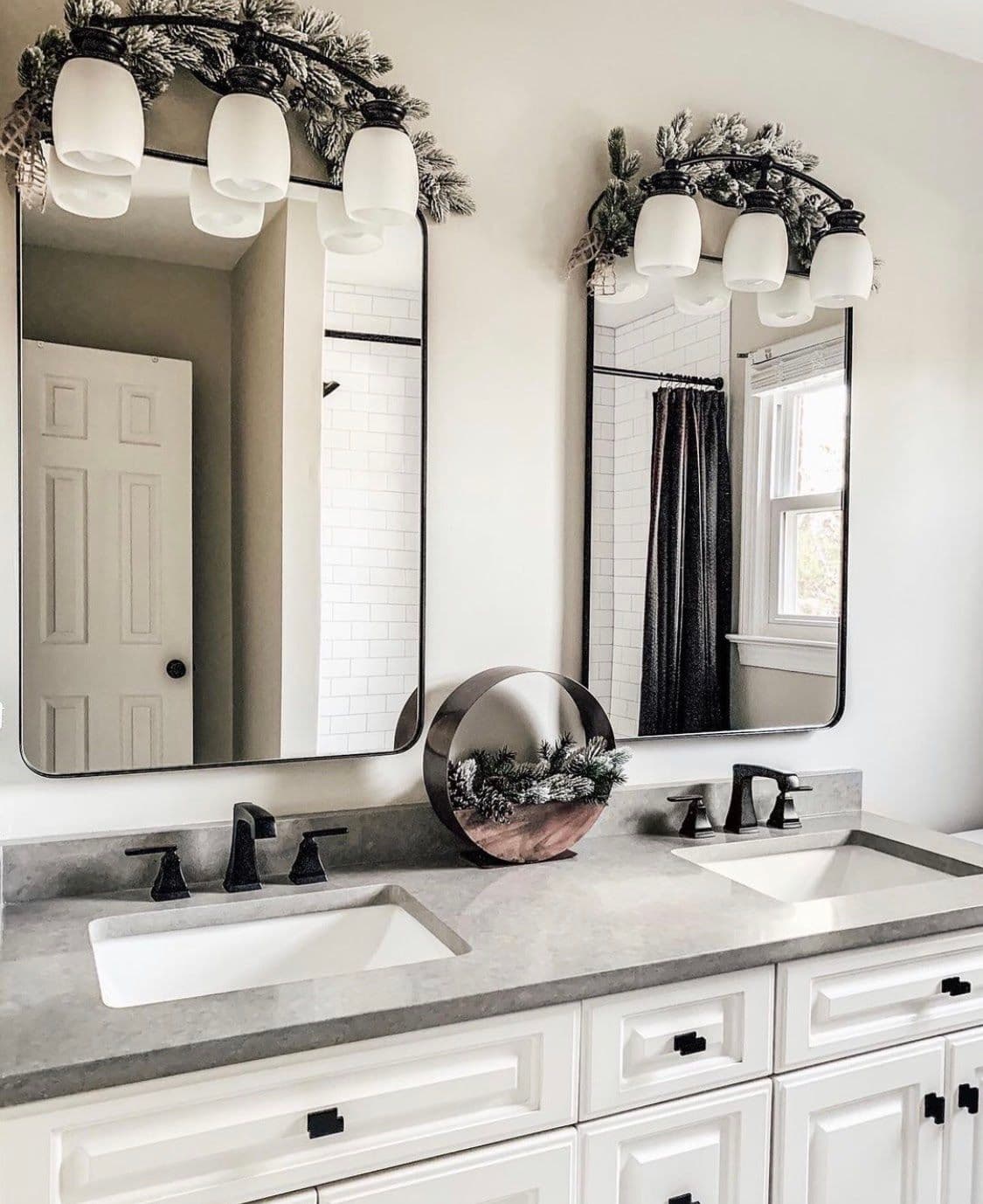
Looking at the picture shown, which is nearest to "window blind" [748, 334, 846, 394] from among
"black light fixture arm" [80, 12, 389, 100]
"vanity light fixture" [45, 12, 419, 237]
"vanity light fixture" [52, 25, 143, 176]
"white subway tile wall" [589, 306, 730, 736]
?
"white subway tile wall" [589, 306, 730, 736]

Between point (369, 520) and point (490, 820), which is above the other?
point (369, 520)

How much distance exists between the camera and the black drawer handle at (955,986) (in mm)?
1629

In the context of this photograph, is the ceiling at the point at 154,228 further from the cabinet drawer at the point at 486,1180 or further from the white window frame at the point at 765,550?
the cabinet drawer at the point at 486,1180

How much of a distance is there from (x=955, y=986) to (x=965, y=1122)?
23cm

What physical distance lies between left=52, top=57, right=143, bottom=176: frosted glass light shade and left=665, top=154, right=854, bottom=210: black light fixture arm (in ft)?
3.25

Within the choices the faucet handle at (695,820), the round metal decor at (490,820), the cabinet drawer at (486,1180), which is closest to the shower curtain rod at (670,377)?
the round metal decor at (490,820)

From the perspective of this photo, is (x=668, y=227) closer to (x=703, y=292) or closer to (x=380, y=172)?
(x=703, y=292)

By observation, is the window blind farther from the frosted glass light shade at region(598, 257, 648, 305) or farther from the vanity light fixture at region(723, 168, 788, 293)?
the frosted glass light shade at region(598, 257, 648, 305)

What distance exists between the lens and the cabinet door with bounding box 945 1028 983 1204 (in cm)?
164

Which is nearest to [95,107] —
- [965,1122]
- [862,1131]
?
[862,1131]

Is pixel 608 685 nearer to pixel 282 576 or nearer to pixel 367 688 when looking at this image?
pixel 367 688

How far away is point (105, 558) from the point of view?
→ 1599 millimetres

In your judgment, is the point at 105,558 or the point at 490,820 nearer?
the point at 105,558

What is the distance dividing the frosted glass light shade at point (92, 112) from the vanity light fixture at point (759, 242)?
114 cm
